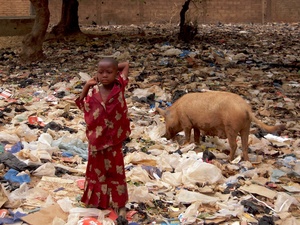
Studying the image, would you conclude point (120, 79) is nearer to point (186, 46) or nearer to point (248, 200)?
point (248, 200)

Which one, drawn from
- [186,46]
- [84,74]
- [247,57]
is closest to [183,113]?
[84,74]

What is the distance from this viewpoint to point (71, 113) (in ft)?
25.5

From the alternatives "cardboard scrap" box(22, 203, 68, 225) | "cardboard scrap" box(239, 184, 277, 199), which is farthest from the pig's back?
"cardboard scrap" box(22, 203, 68, 225)

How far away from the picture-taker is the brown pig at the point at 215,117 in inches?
221

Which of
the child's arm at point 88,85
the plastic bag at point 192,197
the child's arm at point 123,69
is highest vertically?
the child's arm at point 123,69

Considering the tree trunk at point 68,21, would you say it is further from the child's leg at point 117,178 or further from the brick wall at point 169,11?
the child's leg at point 117,178

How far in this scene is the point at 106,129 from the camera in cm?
398

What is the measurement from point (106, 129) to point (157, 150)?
222 centimetres

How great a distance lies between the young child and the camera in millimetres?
3947

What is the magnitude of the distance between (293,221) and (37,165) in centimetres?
262

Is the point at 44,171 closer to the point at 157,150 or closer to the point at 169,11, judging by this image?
the point at 157,150

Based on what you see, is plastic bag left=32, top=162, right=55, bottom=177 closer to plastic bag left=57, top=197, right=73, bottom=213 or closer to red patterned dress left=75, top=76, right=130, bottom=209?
plastic bag left=57, top=197, right=73, bottom=213

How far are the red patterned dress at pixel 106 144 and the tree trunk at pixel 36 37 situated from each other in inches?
349

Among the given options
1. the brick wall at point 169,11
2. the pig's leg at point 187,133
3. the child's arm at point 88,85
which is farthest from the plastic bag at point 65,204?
the brick wall at point 169,11
